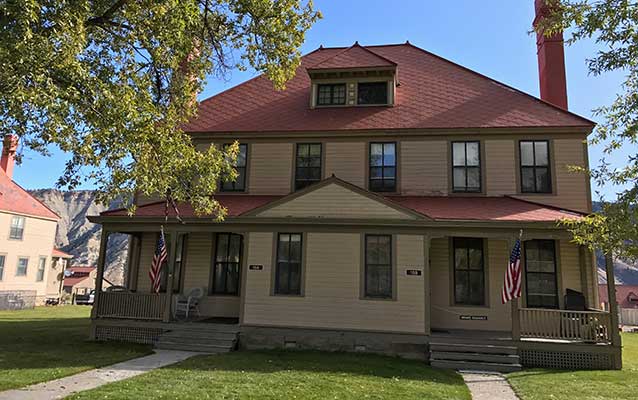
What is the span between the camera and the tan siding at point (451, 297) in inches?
499

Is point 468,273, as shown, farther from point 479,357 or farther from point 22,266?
point 22,266

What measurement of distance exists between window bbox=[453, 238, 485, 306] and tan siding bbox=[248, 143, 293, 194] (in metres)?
5.91

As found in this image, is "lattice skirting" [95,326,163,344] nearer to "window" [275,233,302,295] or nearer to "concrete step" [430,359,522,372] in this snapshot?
"window" [275,233,302,295]

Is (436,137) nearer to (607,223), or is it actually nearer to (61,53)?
(607,223)

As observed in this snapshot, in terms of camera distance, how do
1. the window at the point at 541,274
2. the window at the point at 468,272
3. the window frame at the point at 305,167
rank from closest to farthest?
the window at the point at 541,274 → the window at the point at 468,272 → the window frame at the point at 305,167

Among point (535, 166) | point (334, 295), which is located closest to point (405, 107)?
point (535, 166)

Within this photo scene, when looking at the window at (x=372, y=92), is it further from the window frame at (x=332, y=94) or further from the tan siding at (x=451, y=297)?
the tan siding at (x=451, y=297)

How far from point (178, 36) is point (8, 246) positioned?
29.5m

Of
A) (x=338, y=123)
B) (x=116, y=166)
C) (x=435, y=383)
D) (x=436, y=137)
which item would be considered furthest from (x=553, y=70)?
(x=116, y=166)

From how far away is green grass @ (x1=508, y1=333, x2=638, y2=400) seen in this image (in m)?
8.00

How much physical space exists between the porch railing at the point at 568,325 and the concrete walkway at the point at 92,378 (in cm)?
858

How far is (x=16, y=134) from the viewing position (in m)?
8.83

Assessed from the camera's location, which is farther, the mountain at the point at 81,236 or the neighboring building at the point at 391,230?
the mountain at the point at 81,236

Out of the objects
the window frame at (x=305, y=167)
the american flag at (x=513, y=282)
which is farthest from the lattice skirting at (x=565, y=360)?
the window frame at (x=305, y=167)
